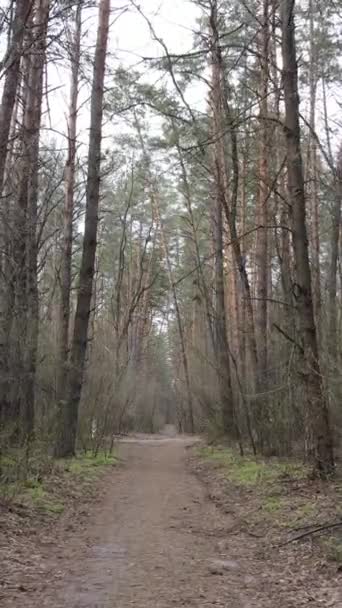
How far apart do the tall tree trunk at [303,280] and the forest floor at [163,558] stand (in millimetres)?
854

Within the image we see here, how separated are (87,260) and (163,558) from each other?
27.2 feet

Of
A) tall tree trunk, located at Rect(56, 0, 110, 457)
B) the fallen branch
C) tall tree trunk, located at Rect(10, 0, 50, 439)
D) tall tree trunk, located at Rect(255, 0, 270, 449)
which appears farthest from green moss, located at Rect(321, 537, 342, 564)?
tall tree trunk, located at Rect(56, 0, 110, 457)

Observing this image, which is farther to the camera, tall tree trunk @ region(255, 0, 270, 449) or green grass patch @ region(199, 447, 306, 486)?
tall tree trunk @ region(255, 0, 270, 449)

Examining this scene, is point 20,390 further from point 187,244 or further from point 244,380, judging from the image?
point 187,244

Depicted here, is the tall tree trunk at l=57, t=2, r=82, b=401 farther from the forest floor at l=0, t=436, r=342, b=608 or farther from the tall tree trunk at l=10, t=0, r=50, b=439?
the forest floor at l=0, t=436, r=342, b=608

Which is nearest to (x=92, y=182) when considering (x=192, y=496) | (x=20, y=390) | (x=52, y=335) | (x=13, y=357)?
(x=52, y=335)

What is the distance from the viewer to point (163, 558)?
5.71 m

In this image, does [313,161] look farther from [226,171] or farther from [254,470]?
[254,470]

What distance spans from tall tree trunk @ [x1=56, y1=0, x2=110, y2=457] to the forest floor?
12.1ft

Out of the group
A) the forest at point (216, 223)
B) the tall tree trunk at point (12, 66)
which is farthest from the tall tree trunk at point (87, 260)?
the tall tree trunk at point (12, 66)

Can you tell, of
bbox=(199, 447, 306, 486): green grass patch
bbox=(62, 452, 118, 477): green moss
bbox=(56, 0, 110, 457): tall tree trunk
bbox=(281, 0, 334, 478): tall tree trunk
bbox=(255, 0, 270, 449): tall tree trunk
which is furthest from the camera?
bbox=(56, 0, 110, 457): tall tree trunk

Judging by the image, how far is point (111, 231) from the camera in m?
32.6

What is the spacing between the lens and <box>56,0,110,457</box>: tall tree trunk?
41.7 feet

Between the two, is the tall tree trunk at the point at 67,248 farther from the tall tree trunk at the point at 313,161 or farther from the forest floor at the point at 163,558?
the tall tree trunk at the point at 313,161
